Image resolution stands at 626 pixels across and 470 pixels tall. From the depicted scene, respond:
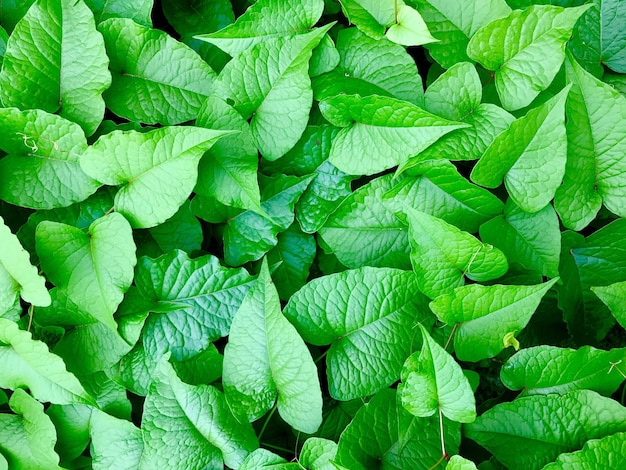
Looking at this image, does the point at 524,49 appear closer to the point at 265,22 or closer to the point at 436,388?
the point at 265,22

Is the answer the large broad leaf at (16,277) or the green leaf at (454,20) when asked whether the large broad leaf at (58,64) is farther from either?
the green leaf at (454,20)

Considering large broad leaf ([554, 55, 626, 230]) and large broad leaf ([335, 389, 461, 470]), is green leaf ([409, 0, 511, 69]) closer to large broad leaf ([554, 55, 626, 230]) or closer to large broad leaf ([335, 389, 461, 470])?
large broad leaf ([554, 55, 626, 230])

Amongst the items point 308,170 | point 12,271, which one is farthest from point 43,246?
point 308,170

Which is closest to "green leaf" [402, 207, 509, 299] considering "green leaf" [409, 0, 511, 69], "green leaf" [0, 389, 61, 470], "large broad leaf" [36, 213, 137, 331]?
"green leaf" [409, 0, 511, 69]

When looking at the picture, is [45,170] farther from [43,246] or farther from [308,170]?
[308,170]

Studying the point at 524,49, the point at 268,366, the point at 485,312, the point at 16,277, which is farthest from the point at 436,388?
the point at 16,277

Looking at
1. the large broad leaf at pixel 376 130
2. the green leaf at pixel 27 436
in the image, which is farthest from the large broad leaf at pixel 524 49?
the green leaf at pixel 27 436
